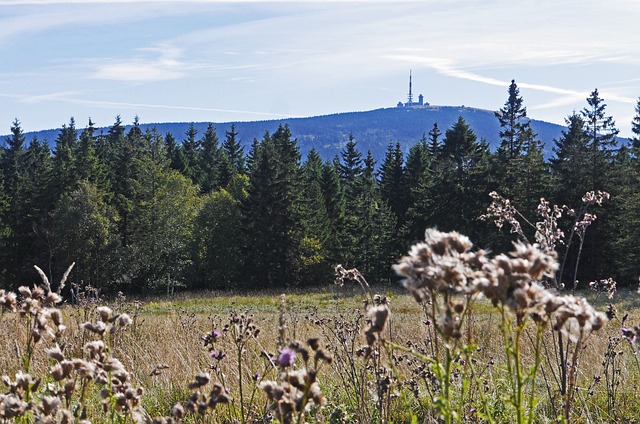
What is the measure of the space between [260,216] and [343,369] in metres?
40.8

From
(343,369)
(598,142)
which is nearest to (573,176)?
(598,142)

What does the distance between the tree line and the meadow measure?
33299 millimetres

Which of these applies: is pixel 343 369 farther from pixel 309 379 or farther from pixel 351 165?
pixel 351 165

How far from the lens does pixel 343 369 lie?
239 inches

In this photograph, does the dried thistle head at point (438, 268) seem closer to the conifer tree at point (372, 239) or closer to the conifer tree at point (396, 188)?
the conifer tree at point (372, 239)

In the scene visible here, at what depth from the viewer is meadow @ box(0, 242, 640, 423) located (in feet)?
6.12

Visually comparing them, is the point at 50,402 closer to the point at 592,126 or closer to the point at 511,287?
the point at 511,287

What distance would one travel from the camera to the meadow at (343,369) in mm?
1864

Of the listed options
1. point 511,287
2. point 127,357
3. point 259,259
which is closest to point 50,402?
point 511,287

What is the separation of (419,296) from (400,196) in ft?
177

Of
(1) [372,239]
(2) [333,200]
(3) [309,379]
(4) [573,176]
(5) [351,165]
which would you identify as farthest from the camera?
(5) [351,165]

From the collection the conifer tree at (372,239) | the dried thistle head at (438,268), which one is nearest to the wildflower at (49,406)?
the dried thistle head at (438,268)

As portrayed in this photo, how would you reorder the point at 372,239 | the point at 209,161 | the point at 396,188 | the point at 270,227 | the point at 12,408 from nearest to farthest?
the point at 12,408 < the point at 270,227 < the point at 372,239 < the point at 396,188 < the point at 209,161

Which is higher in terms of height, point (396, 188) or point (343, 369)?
point (396, 188)
